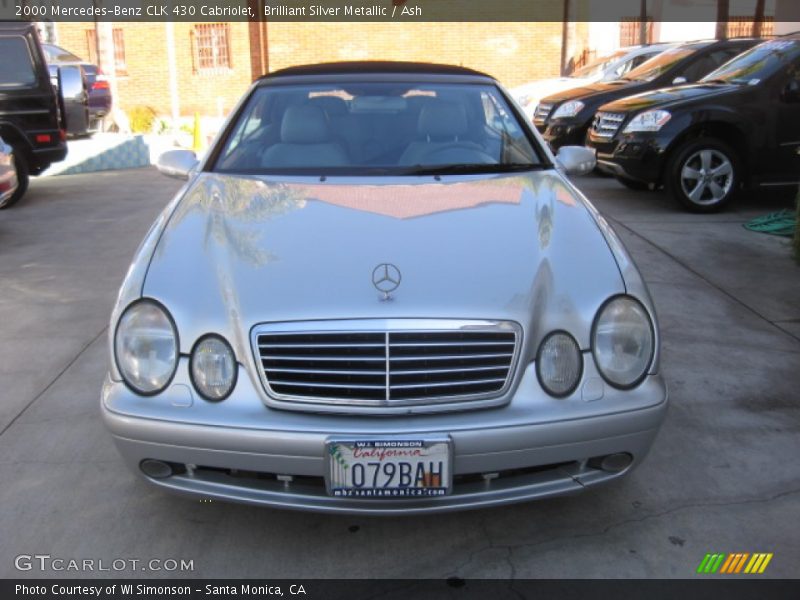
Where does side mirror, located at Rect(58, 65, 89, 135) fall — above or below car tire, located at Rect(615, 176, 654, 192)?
above

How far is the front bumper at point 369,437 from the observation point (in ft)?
8.04

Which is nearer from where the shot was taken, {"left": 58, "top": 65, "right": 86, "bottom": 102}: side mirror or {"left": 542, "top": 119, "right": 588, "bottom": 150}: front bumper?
{"left": 542, "top": 119, "right": 588, "bottom": 150}: front bumper

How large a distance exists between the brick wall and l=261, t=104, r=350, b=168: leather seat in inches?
700

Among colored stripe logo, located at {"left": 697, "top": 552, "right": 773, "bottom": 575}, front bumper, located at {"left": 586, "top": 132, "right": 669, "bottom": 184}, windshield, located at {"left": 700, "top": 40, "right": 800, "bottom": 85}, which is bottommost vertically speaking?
colored stripe logo, located at {"left": 697, "top": 552, "right": 773, "bottom": 575}

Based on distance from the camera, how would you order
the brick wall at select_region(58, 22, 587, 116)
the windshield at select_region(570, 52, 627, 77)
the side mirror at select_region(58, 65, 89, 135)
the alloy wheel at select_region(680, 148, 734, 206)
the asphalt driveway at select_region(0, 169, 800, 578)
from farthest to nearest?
the brick wall at select_region(58, 22, 587, 116)
the windshield at select_region(570, 52, 627, 77)
the side mirror at select_region(58, 65, 89, 135)
the alloy wheel at select_region(680, 148, 734, 206)
the asphalt driveway at select_region(0, 169, 800, 578)

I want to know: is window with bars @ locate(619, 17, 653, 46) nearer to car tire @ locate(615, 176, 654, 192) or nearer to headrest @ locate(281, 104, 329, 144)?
car tire @ locate(615, 176, 654, 192)

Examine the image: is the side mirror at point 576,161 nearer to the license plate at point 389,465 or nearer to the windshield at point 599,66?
the license plate at point 389,465

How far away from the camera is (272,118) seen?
4.16 m

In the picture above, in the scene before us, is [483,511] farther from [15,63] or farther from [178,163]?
[15,63]

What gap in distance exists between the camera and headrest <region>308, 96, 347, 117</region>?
4.09 meters

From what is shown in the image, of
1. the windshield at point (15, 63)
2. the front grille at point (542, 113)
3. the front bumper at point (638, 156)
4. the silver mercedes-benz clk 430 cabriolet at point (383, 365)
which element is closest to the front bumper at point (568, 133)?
the front grille at point (542, 113)

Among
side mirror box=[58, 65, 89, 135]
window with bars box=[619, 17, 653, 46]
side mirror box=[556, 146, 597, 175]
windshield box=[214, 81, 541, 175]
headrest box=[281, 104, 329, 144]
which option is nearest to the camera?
windshield box=[214, 81, 541, 175]

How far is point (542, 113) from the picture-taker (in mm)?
11750

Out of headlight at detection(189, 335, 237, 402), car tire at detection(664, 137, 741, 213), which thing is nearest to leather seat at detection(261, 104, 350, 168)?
headlight at detection(189, 335, 237, 402)
